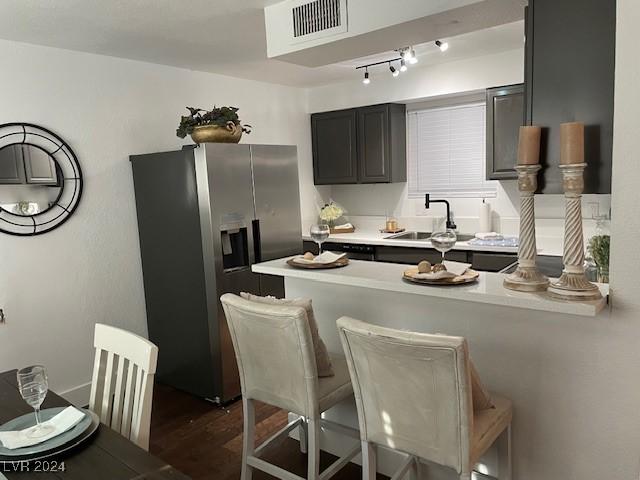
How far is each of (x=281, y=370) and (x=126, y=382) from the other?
62cm

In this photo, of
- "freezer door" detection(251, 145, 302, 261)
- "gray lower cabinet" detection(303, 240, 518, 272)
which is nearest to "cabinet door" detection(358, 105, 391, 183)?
"gray lower cabinet" detection(303, 240, 518, 272)

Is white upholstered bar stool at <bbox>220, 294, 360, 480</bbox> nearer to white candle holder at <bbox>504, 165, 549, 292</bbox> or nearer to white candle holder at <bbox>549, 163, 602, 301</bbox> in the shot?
white candle holder at <bbox>504, 165, 549, 292</bbox>

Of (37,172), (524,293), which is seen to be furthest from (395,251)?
(37,172)

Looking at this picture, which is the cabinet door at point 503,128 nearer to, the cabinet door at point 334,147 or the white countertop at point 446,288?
the cabinet door at point 334,147

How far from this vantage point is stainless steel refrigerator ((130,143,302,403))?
3230 millimetres

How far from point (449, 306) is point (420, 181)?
2972 millimetres

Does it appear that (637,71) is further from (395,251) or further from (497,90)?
(395,251)

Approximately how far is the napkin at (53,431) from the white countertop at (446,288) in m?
1.15

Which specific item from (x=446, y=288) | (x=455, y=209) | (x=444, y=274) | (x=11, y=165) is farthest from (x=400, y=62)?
(x=11, y=165)

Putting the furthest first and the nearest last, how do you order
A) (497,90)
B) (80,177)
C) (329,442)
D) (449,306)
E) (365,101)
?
(365,101) < (497,90) < (80,177) < (329,442) < (449,306)

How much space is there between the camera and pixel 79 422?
59.2 inches

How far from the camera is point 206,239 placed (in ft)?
10.6

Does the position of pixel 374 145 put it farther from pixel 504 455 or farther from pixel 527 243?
pixel 504 455

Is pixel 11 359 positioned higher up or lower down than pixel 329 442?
higher up
